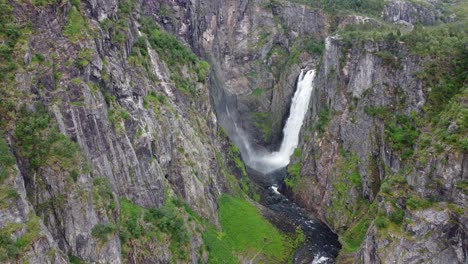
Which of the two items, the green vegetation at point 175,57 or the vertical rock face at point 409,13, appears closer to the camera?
the green vegetation at point 175,57

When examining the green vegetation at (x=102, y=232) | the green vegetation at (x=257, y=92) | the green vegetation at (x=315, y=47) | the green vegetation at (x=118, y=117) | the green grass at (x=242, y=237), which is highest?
the green vegetation at (x=315, y=47)

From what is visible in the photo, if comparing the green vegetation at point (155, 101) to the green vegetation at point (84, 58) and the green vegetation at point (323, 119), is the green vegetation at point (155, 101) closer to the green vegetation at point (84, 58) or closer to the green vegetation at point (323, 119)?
the green vegetation at point (84, 58)

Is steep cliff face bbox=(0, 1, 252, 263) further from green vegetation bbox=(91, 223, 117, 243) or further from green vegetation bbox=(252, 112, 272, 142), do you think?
green vegetation bbox=(252, 112, 272, 142)

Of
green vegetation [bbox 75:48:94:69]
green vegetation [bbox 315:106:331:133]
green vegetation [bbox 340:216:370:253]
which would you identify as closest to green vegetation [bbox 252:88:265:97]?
green vegetation [bbox 315:106:331:133]

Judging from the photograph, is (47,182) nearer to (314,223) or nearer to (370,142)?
(314,223)

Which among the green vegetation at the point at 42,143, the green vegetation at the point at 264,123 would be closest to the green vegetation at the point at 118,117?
the green vegetation at the point at 42,143

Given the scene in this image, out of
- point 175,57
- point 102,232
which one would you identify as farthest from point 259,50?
point 102,232
